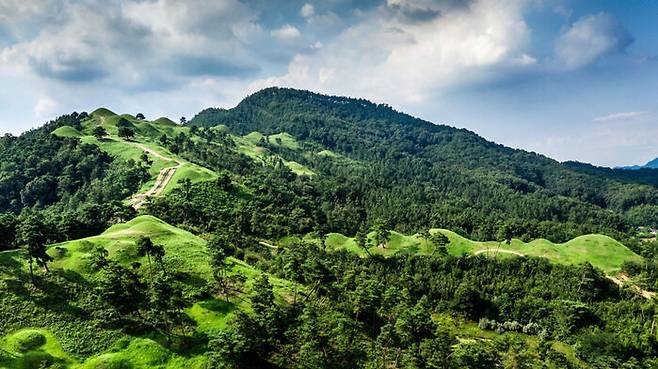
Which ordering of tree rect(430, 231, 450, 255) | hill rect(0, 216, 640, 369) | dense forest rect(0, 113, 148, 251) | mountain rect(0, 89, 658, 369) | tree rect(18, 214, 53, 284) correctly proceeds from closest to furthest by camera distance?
hill rect(0, 216, 640, 369)
mountain rect(0, 89, 658, 369)
tree rect(18, 214, 53, 284)
tree rect(430, 231, 450, 255)
dense forest rect(0, 113, 148, 251)

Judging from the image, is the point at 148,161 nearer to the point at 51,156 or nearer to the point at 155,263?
the point at 51,156

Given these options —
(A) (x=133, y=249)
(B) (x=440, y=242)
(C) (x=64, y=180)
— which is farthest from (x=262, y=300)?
(C) (x=64, y=180)

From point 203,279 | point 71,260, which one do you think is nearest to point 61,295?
point 71,260

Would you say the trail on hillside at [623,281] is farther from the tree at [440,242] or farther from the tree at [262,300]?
the tree at [262,300]

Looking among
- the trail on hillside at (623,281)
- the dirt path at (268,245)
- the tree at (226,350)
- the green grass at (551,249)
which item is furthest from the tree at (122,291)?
the trail on hillside at (623,281)

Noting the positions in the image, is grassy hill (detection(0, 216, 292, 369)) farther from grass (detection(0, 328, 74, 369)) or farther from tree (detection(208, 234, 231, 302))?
tree (detection(208, 234, 231, 302))

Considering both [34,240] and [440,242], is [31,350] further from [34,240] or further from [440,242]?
[440,242]

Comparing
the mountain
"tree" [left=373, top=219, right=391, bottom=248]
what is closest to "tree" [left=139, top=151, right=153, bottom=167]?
the mountain

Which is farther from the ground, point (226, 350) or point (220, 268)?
point (220, 268)

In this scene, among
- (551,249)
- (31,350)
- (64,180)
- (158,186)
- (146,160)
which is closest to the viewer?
(31,350)
